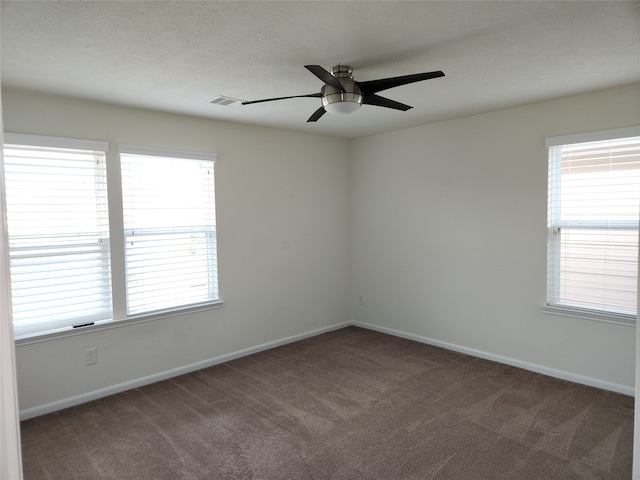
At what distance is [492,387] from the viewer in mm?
3607

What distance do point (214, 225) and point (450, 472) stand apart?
3034 millimetres

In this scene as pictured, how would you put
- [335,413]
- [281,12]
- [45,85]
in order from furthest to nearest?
[335,413]
[45,85]
[281,12]

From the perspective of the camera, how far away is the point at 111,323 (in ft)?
11.8

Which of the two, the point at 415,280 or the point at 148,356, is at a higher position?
the point at 415,280

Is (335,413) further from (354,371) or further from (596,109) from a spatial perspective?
(596,109)

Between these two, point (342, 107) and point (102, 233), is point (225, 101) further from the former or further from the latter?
point (102, 233)

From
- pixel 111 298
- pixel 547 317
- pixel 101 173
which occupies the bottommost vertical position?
pixel 547 317

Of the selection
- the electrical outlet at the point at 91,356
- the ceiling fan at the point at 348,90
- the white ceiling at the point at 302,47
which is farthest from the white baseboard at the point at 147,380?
the ceiling fan at the point at 348,90

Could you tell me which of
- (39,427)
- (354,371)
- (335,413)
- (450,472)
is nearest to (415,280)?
(354,371)

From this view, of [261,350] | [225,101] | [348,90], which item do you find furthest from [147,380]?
[348,90]

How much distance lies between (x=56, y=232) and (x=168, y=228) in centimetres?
93

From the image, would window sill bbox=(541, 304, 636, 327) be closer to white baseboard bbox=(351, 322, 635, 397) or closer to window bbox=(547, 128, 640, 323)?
window bbox=(547, 128, 640, 323)

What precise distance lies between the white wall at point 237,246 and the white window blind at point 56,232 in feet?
0.51

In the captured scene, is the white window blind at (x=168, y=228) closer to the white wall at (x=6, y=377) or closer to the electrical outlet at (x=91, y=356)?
the electrical outlet at (x=91, y=356)
